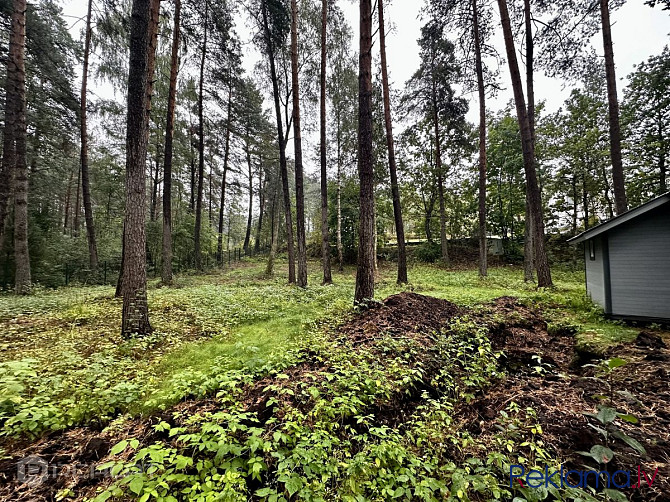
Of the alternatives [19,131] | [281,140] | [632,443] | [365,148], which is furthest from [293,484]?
[281,140]

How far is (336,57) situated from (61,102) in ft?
37.7

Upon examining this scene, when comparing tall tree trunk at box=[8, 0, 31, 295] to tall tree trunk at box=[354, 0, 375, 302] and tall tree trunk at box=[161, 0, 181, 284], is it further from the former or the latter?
tall tree trunk at box=[354, 0, 375, 302]

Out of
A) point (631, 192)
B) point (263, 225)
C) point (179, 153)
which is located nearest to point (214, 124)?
point (179, 153)

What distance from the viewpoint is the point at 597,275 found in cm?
567

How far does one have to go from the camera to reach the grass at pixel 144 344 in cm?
245

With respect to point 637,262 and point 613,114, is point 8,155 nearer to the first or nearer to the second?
point 637,262

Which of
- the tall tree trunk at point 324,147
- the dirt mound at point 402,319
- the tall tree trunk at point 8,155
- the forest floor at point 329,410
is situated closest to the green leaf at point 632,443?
the forest floor at point 329,410

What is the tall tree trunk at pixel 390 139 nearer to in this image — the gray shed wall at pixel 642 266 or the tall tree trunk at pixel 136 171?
the gray shed wall at pixel 642 266

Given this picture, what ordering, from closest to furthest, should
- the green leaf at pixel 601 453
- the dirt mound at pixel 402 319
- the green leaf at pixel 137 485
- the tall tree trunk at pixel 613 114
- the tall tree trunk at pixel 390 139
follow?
the green leaf at pixel 137 485 → the green leaf at pixel 601 453 → the dirt mound at pixel 402 319 → the tall tree trunk at pixel 613 114 → the tall tree trunk at pixel 390 139

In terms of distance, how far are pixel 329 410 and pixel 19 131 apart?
11.2 meters

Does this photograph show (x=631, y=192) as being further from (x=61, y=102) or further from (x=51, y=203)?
(x=51, y=203)

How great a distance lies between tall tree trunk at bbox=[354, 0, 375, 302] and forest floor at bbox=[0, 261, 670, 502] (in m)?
1.18

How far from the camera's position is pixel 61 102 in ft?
33.2

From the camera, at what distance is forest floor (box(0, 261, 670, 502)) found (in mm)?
1708
